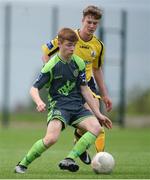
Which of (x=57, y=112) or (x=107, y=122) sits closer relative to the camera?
(x=57, y=112)

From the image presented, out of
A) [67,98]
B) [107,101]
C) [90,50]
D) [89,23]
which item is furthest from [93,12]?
[107,101]

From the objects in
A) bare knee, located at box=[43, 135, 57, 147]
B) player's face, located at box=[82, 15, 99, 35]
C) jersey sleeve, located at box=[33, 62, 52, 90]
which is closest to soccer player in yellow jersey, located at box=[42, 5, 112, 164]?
player's face, located at box=[82, 15, 99, 35]

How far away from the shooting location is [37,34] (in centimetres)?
2888

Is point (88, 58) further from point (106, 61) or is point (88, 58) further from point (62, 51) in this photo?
point (106, 61)

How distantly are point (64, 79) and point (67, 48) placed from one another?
0.37 meters

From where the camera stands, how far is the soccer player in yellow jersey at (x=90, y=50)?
36.2 feet

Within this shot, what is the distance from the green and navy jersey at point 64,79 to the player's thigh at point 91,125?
0.74 ft

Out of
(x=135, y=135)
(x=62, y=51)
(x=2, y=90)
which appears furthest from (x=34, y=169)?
(x=2, y=90)

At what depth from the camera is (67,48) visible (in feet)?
33.2

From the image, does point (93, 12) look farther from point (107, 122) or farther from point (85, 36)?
point (107, 122)

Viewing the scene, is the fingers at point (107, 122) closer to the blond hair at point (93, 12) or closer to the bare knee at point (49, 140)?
the bare knee at point (49, 140)

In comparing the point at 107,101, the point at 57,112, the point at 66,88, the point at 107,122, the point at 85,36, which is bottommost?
the point at 107,101

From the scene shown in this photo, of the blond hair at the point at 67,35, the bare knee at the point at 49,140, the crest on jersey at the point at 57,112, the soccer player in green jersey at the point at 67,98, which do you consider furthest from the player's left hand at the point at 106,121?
the blond hair at the point at 67,35

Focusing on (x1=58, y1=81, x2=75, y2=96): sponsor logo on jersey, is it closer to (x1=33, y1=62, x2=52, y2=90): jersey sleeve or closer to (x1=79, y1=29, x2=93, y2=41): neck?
(x1=33, y1=62, x2=52, y2=90): jersey sleeve
